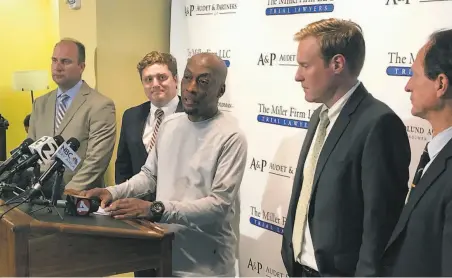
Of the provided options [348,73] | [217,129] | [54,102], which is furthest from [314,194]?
[54,102]

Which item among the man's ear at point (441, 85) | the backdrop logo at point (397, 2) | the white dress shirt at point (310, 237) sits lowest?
the white dress shirt at point (310, 237)

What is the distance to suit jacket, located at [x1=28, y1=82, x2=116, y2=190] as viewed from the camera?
9.44 feet

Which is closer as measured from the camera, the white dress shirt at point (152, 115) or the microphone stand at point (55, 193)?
the microphone stand at point (55, 193)

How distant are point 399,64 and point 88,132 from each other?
67.2 inches

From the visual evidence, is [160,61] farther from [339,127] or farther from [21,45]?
[21,45]

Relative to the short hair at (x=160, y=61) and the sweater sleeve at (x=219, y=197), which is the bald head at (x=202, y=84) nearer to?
the sweater sleeve at (x=219, y=197)

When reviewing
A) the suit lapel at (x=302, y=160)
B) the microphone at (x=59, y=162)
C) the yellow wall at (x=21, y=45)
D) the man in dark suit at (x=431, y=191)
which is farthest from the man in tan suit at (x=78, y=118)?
the yellow wall at (x=21, y=45)

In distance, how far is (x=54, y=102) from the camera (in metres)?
3.10

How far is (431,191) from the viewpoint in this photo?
53.4 inches

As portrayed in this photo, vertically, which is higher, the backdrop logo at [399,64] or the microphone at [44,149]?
the backdrop logo at [399,64]

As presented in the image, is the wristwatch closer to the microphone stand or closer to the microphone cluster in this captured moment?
the microphone cluster

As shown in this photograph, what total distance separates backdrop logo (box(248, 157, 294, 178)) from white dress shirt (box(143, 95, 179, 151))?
54 centimetres

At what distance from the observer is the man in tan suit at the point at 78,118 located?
A: 289cm

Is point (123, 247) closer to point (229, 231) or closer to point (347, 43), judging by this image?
point (229, 231)
